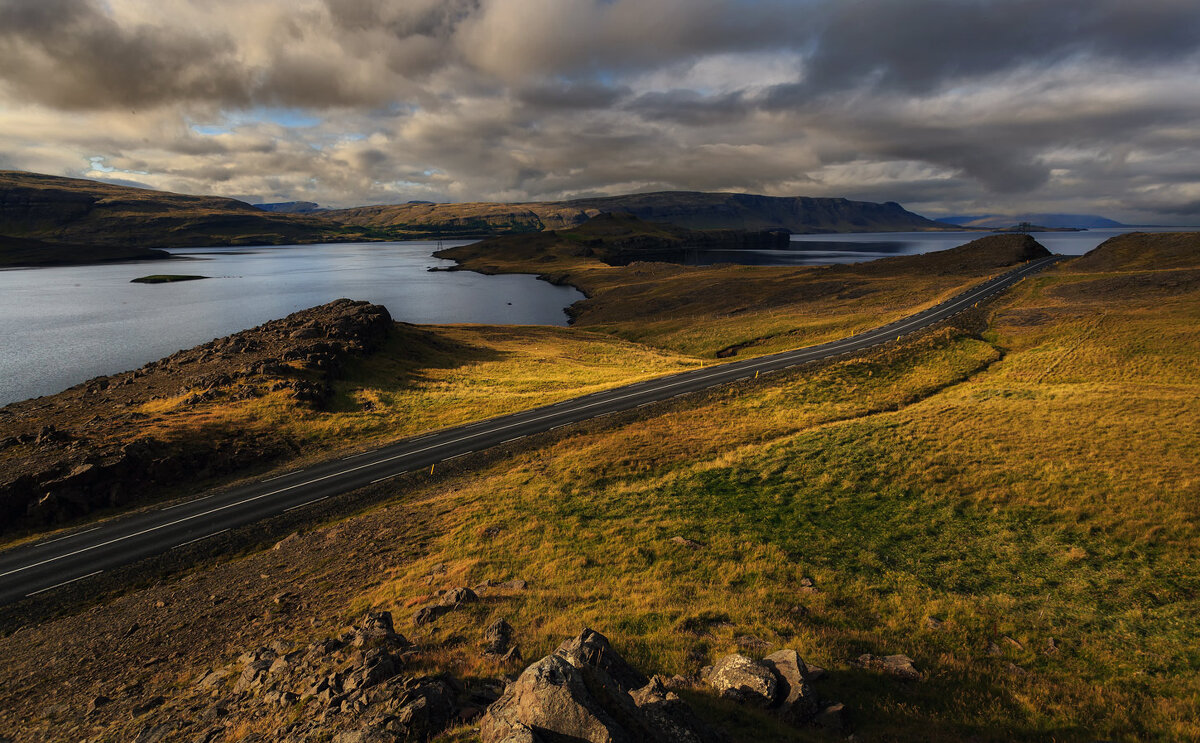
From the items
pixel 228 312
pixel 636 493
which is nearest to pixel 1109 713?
pixel 636 493

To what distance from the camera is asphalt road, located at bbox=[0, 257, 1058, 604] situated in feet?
76.9

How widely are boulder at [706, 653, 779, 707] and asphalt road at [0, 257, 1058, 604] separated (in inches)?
998

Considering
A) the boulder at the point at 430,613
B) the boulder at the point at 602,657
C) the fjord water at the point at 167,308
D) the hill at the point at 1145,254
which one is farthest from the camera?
the hill at the point at 1145,254

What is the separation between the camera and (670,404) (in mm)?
40281

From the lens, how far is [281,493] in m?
29.6

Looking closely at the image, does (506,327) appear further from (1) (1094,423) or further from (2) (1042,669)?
(2) (1042,669)

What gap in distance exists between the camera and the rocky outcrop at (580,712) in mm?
7441

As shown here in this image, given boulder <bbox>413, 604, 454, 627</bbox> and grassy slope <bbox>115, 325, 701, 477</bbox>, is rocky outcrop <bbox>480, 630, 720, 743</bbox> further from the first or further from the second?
grassy slope <bbox>115, 325, 701, 477</bbox>

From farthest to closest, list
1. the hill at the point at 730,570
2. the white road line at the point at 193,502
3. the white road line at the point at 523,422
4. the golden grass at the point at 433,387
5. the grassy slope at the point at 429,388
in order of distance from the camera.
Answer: the golden grass at the point at 433,387 → the grassy slope at the point at 429,388 → the white road line at the point at 193,502 → the white road line at the point at 523,422 → the hill at the point at 730,570

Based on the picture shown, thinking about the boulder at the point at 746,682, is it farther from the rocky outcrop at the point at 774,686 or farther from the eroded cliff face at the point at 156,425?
the eroded cliff face at the point at 156,425

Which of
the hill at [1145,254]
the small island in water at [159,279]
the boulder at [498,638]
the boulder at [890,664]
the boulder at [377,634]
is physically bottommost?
the boulder at [498,638]

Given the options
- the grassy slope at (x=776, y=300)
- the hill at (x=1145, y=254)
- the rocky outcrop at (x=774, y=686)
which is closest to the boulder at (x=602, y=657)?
the rocky outcrop at (x=774, y=686)

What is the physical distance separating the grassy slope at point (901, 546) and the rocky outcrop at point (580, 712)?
1.85 m

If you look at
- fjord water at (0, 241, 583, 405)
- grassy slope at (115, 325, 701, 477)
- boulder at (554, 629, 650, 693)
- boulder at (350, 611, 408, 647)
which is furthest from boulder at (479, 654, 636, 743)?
fjord water at (0, 241, 583, 405)
